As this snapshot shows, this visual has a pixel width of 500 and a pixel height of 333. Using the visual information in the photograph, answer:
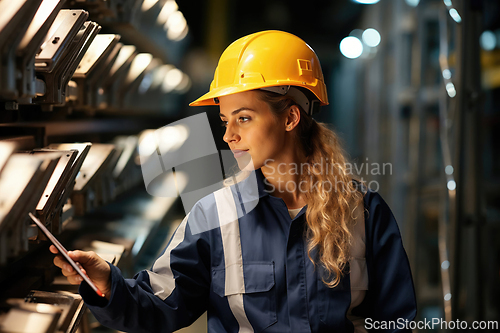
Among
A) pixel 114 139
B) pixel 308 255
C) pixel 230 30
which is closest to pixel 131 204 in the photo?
pixel 114 139

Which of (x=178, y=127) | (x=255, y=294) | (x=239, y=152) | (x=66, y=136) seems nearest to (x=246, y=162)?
(x=239, y=152)

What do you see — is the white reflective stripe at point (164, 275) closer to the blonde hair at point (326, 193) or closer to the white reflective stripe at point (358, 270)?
the blonde hair at point (326, 193)

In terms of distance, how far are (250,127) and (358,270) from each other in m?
0.65

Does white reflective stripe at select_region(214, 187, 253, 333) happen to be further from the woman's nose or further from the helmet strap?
the helmet strap

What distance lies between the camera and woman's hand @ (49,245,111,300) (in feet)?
3.63

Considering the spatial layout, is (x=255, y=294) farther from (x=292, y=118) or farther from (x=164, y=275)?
(x=292, y=118)

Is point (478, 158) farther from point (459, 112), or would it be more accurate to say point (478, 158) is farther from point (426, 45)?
point (426, 45)

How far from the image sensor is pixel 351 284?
1429mm

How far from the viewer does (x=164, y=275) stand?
144 cm

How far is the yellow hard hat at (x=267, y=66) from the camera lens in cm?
151

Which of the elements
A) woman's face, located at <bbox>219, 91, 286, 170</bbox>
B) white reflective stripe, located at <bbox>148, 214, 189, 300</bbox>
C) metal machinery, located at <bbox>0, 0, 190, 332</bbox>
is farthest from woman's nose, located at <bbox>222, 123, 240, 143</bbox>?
metal machinery, located at <bbox>0, 0, 190, 332</bbox>

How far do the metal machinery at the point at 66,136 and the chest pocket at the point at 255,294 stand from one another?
1.75 ft

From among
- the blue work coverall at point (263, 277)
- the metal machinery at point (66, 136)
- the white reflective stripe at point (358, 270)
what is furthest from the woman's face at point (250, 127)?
the metal machinery at point (66, 136)

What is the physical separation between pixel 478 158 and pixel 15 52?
2436mm
